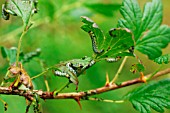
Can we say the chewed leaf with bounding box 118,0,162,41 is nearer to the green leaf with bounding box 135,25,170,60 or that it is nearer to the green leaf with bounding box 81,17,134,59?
the green leaf with bounding box 135,25,170,60

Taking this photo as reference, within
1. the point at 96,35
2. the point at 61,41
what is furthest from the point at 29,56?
the point at 61,41

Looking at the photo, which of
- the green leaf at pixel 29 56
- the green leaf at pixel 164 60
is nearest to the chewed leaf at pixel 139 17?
the green leaf at pixel 164 60

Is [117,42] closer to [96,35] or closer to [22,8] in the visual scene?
[96,35]

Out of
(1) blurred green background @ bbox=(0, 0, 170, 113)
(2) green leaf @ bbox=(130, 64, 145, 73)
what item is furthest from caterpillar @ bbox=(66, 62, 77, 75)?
(1) blurred green background @ bbox=(0, 0, 170, 113)

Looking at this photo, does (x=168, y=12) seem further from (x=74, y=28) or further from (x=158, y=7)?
(x=158, y=7)

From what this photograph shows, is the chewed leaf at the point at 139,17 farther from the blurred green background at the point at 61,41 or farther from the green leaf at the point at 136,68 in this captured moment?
the blurred green background at the point at 61,41

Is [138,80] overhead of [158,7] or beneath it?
beneath

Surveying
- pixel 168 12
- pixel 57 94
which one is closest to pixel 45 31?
pixel 57 94
